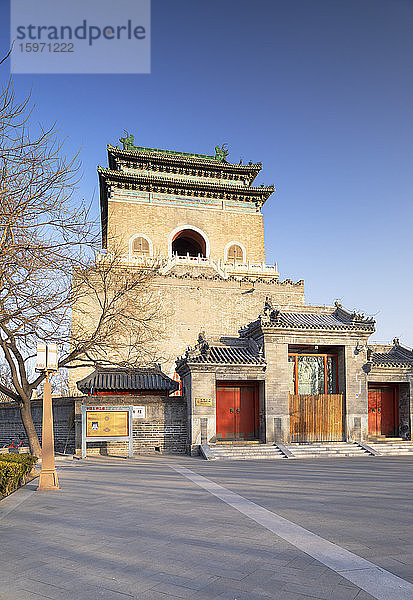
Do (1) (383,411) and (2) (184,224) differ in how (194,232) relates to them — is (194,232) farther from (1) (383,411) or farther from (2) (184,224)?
(1) (383,411)

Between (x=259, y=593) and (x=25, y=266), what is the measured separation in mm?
5684

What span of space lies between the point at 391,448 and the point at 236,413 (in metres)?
5.88

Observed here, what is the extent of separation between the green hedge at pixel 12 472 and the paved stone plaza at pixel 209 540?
31 centimetres

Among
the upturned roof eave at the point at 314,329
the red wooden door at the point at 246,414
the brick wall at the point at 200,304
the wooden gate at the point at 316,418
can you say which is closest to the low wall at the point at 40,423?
the red wooden door at the point at 246,414

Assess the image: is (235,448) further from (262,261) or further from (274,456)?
(262,261)

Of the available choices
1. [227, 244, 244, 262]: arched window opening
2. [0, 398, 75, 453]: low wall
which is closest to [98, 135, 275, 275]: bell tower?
[227, 244, 244, 262]: arched window opening

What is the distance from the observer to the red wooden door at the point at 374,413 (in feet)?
68.3

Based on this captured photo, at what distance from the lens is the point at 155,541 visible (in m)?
5.98

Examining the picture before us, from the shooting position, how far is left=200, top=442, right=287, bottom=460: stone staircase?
16562mm

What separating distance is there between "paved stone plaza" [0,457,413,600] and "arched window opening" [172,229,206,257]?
93.6ft

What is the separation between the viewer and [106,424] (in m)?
16.8

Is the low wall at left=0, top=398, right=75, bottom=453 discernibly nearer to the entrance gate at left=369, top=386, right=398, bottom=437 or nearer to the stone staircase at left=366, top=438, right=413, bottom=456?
the stone staircase at left=366, top=438, right=413, bottom=456

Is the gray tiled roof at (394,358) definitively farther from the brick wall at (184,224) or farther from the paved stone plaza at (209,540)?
the brick wall at (184,224)

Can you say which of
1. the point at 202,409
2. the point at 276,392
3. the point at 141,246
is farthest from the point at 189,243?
the point at 202,409
